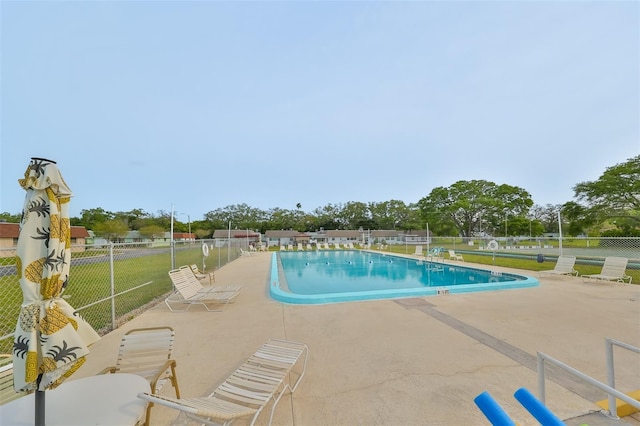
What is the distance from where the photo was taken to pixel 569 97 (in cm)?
1451

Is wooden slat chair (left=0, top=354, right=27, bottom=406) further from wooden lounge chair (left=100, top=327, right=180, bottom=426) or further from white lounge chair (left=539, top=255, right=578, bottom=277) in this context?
white lounge chair (left=539, top=255, right=578, bottom=277)

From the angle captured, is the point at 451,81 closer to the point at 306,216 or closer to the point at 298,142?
the point at 298,142

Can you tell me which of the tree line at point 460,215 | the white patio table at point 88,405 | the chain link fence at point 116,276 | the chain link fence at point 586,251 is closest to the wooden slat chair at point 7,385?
the chain link fence at point 116,276

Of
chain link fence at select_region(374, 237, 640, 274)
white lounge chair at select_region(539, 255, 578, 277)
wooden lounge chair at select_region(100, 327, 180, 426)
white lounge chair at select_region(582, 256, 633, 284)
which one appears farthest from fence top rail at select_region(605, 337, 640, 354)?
chain link fence at select_region(374, 237, 640, 274)

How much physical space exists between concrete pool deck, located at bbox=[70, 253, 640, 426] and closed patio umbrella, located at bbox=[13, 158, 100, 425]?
1093mm

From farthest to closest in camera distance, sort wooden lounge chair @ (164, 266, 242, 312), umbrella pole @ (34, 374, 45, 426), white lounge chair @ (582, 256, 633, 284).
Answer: white lounge chair @ (582, 256, 633, 284) → wooden lounge chair @ (164, 266, 242, 312) → umbrella pole @ (34, 374, 45, 426)

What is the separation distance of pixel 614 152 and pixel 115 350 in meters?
38.2

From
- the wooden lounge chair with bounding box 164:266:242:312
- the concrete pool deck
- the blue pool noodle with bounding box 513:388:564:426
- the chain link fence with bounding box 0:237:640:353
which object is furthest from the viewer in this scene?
the wooden lounge chair with bounding box 164:266:242:312

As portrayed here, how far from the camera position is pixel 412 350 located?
363cm

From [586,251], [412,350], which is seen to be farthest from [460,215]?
[412,350]

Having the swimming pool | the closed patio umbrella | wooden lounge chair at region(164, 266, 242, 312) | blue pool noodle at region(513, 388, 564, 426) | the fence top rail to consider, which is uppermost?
the closed patio umbrella

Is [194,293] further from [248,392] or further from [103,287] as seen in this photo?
[248,392]

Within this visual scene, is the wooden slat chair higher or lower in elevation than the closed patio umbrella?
lower

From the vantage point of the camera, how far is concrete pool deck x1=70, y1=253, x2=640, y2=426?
2.44 metres
